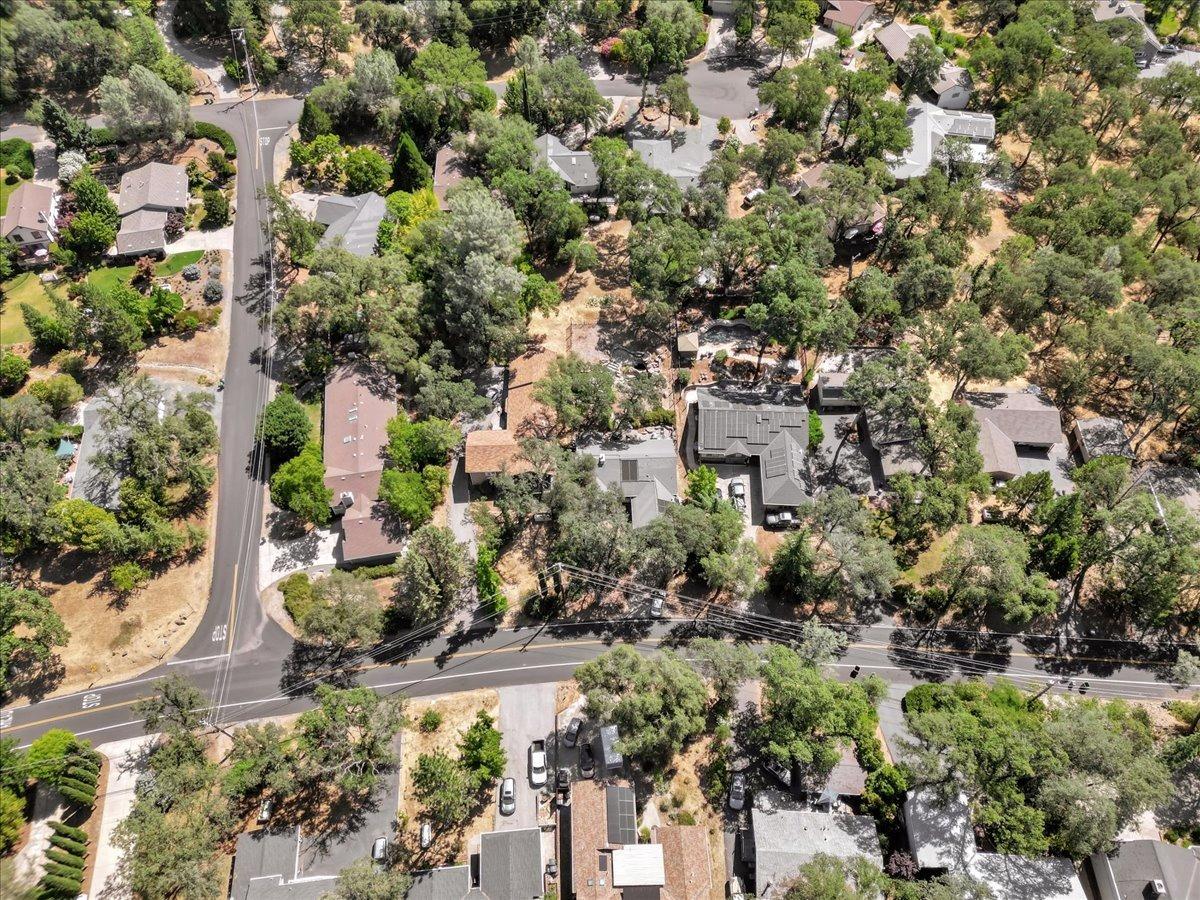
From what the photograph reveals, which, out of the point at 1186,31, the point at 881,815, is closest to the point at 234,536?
the point at 881,815

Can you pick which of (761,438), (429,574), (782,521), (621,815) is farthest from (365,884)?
(761,438)

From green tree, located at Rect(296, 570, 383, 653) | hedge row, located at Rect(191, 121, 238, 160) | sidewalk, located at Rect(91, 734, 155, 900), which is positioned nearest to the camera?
sidewalk, located at Rect(91, 734, 155, 900)

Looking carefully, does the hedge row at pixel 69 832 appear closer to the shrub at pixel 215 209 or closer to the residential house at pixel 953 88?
the shrub at pixel 215 209

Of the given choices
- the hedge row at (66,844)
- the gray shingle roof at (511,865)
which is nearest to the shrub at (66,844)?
the hedge row at (66,844)

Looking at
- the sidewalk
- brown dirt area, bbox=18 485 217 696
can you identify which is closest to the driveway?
the sidewalk

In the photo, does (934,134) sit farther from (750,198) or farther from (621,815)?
(621,815)

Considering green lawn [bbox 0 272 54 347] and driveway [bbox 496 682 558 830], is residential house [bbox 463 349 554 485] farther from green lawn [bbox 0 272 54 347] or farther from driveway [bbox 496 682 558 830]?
green lawn [bbox 0 272 54 347]
